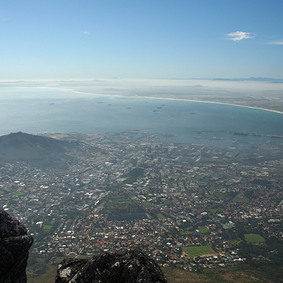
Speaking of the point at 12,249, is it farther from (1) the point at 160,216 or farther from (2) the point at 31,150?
(2) the point at 31,150

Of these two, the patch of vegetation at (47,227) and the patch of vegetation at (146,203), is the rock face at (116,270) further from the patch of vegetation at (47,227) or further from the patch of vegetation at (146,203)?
the patch of vegetation at (146,203)

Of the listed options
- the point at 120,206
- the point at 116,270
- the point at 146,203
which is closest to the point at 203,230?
the point at 146,203

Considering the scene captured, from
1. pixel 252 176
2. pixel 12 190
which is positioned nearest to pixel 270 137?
pixel 252 176

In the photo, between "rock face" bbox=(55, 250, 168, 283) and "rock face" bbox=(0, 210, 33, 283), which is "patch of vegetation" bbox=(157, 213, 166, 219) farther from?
"rock face" bbox=(55, 250, 168, 283)

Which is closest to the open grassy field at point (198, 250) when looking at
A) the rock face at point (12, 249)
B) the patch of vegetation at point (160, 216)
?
the patch of vegetation at point (160, 216)

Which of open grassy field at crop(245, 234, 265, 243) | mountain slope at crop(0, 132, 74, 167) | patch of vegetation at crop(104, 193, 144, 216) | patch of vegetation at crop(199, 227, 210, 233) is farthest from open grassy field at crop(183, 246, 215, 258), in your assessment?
mountain slope at crop(0, 132, 74, 167)

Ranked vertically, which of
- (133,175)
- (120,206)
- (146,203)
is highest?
(133,175)
